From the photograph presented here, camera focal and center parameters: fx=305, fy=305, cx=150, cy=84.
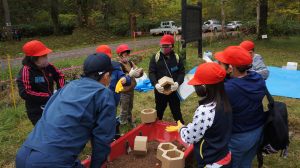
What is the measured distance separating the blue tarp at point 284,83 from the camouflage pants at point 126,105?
12.7 ft

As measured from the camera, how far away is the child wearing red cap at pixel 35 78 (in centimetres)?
340

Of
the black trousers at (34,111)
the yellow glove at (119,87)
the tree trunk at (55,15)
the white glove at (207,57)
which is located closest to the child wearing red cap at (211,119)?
the yellow glove at (119,87)

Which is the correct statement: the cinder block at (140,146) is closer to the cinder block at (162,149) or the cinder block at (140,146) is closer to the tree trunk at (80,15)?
the cinder block at (162,149)

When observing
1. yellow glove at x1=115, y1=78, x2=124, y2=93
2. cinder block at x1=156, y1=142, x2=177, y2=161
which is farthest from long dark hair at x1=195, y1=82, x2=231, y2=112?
yellow glove at x1=115, y1=78, x2=124, y2=93

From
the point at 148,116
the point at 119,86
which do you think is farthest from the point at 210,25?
the point at 119,86

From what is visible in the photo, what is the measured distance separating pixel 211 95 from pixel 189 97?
4.59 m

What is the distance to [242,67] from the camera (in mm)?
2688

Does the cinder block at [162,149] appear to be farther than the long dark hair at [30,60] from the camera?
Yes

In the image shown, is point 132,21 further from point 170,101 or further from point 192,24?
point 170,101

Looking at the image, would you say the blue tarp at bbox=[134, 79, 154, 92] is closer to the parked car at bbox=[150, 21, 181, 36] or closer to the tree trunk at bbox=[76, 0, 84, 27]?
the parked car at bbox=[150, 21, 181, 36]

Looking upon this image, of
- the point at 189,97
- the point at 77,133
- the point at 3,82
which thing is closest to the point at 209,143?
the point at 77,133

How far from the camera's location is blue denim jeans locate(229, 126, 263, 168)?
2.83 meters

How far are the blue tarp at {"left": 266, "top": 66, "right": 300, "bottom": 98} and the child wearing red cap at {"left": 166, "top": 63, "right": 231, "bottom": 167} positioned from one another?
523 cm

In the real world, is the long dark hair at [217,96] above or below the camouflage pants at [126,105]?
above
